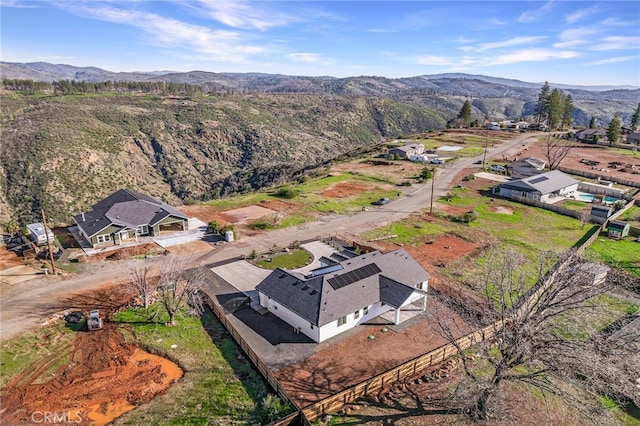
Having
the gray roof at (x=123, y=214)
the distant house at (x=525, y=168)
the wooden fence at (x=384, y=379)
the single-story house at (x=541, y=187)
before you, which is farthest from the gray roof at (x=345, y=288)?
the distant house at (x=525, y=168)

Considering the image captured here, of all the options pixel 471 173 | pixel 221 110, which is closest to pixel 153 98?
pixel 221 110

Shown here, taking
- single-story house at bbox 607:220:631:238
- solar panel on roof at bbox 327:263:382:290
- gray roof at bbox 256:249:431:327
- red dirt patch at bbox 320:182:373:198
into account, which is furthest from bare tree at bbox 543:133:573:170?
solar panel on roof at bbox 327:263:382:290

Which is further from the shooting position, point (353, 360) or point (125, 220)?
point (125, 220)

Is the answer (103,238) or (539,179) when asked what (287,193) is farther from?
(539,179)

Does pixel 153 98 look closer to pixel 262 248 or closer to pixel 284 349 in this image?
pixel 262 248

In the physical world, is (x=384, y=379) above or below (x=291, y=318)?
A: below

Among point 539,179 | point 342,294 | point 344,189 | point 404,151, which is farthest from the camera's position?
point 404,151

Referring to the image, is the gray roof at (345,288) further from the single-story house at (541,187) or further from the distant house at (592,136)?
the distant house at (592,136)

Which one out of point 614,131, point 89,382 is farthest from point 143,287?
point 614,131
